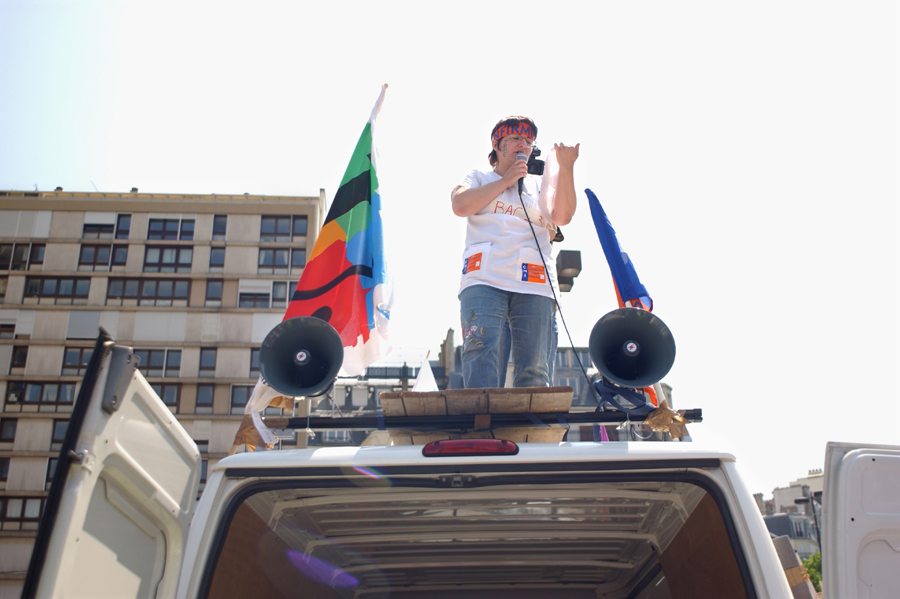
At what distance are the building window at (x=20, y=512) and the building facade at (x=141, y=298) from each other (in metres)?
0.10

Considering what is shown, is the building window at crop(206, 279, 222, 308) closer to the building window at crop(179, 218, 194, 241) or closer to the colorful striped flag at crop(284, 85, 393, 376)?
the building window at crop(179, 218, 194, 241)

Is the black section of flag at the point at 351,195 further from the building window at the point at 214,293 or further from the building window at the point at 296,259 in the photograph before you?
the building window at the point at 296,259

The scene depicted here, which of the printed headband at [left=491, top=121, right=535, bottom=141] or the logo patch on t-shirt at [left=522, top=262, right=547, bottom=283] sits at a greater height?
the printed headband at [left=491, top=121, right=535, bottom=141]

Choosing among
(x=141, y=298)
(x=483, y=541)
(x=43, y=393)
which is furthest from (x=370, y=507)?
(x=43, y=393)

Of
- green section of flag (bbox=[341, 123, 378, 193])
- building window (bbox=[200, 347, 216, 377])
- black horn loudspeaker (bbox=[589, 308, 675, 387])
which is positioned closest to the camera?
black horn loudspeaker (bbox=[589, 308, 675, 387])

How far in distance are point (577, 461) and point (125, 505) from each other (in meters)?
1.21

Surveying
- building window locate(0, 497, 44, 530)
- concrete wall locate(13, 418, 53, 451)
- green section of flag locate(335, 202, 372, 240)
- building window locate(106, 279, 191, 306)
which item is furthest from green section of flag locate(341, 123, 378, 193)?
concrete wall locate(13, 418, 53, 451)

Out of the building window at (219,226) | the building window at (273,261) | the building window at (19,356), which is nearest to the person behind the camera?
the building window at (19,356)

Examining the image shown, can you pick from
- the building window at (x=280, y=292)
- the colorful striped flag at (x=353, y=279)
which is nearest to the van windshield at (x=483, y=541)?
the colorful striped flag at (x=353, y=279)

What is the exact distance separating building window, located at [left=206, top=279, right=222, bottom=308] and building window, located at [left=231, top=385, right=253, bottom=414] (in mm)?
6789

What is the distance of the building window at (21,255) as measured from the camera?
178 feet

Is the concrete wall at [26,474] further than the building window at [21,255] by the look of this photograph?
No

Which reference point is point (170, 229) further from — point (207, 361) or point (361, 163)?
point (361, 163)

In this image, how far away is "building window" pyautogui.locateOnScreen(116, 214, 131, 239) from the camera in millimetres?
54719
